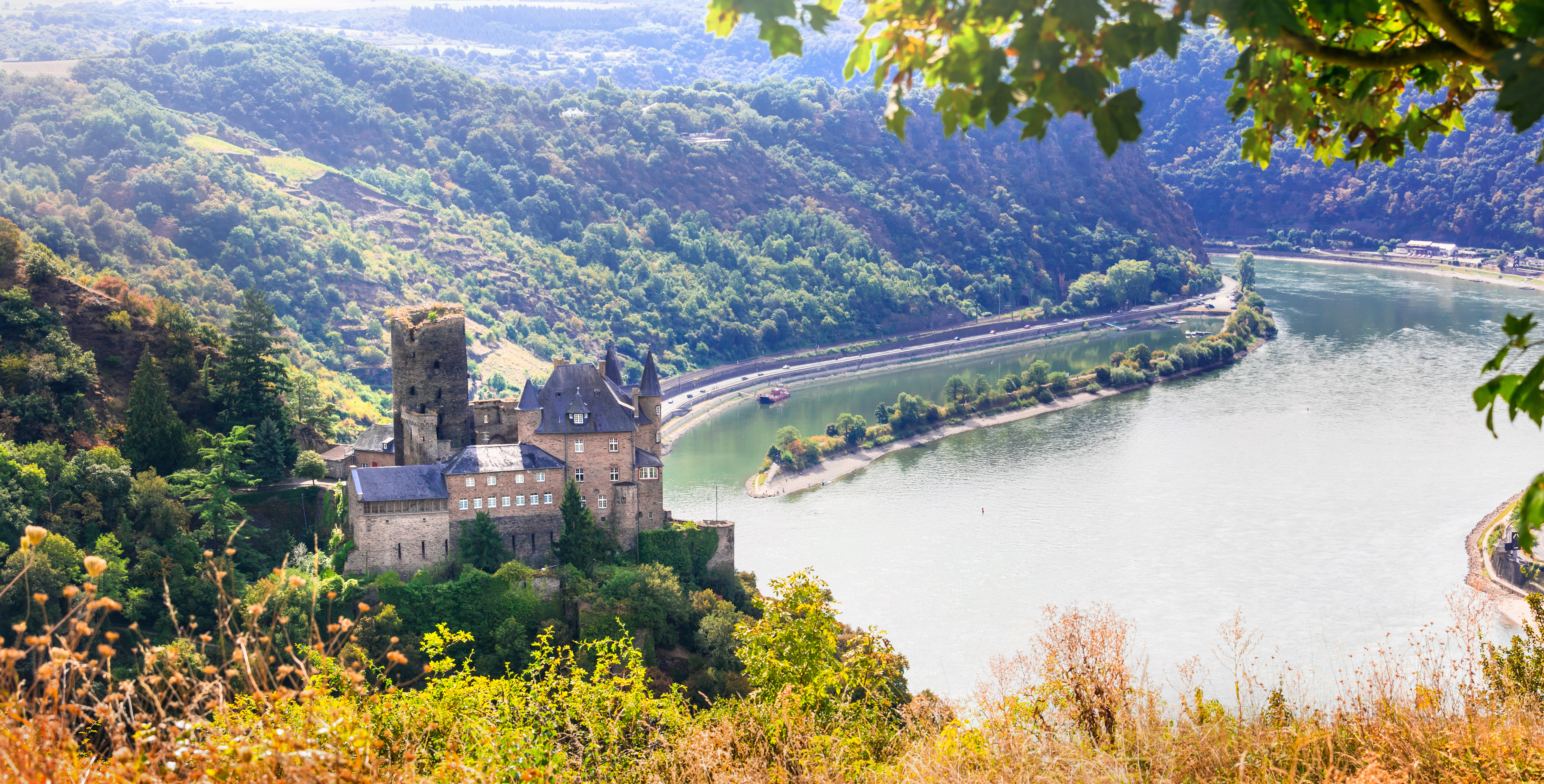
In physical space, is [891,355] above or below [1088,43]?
above

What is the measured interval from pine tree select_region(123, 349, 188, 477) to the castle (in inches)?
180

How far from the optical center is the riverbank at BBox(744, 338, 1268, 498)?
65.1 metres

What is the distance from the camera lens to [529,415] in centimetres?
3488

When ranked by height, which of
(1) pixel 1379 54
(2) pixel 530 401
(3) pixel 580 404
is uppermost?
(1) pixel 1379 54

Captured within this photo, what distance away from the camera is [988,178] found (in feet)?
455

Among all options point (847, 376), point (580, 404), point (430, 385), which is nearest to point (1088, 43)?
point (580, 404)

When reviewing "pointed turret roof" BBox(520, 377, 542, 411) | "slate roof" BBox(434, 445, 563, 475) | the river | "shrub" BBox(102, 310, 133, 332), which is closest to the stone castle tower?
"slate roof" BBox(434, 445, 563, 475)

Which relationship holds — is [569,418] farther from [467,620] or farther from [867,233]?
[867,233]

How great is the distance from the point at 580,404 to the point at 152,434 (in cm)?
1179

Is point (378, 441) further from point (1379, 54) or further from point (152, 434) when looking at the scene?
point (1379, 54)

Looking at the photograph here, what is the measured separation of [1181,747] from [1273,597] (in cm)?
4036

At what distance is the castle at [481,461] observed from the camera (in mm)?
32906

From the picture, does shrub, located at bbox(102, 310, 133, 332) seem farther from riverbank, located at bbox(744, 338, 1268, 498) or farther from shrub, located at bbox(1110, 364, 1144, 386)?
shrub, located at bbox(1110, 364, 1144, 386)

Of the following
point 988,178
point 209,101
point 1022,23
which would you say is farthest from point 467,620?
point 988,178
